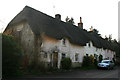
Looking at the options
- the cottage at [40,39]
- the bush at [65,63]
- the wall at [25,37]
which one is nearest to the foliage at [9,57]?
the cottage at [40,39]

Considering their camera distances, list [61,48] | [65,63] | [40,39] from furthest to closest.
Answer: [61,48] < [65,63] < [40,39]

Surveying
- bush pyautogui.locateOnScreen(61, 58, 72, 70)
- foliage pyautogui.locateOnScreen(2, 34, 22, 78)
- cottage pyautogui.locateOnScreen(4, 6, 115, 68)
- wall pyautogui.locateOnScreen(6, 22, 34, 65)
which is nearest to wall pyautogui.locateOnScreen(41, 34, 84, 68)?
cottage pyautogui.locateOnScreen(4, 6, 115, 68)

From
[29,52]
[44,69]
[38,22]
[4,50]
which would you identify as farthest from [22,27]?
[4,50]

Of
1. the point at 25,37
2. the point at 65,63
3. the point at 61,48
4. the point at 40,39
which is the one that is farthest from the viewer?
the point at 61,48

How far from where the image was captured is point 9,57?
1251 cm

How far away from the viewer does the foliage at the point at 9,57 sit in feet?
40.6

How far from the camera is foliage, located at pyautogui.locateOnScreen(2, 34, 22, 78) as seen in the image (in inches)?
487

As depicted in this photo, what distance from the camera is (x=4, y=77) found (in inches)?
474

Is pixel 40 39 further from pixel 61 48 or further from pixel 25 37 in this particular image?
pixel 61 48

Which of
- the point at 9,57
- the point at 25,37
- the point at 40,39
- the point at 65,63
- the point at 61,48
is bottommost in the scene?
the point at 65,63

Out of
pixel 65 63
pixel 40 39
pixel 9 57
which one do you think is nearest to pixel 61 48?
pixel 65 63

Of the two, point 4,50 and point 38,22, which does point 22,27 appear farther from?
point 4,50

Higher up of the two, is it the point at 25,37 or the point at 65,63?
the point at 25,37

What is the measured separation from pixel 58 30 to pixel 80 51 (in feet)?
24.4
